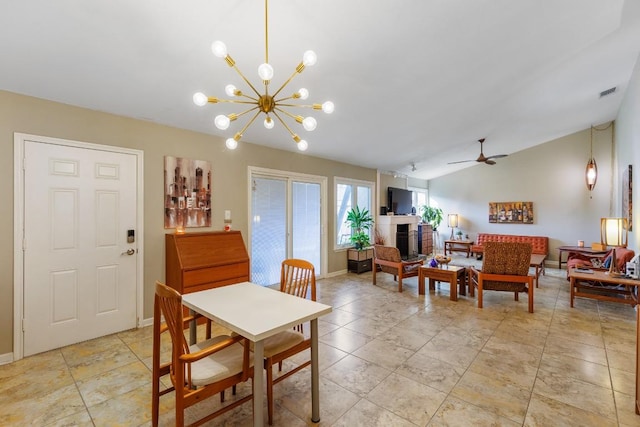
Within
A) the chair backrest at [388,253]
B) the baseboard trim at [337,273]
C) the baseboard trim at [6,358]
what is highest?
the chair backrest at [388,253]

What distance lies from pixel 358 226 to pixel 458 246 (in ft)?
13.9

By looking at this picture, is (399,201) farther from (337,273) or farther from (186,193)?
(186,193)

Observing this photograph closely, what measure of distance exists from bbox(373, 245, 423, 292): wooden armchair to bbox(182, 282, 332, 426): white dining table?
10.5 feet

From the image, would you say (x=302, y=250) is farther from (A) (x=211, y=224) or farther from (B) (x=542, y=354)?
(B) (x=542, y=354)

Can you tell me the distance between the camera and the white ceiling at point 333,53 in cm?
213

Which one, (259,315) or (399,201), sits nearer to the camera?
(259,315)

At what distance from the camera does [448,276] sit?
452 cm

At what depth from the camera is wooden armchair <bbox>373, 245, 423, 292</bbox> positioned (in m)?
5.00

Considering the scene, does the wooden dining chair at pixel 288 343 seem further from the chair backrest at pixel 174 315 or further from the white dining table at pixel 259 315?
the chair backrest at pixel 174 315

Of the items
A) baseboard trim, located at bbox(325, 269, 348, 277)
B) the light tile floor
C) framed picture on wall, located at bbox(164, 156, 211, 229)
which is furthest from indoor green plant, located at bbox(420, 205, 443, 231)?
framed picture on wall, located at bbox(164, 156, 211, 229)

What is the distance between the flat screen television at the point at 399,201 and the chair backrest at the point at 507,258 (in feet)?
11.6

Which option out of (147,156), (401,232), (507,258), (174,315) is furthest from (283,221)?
(401,232)

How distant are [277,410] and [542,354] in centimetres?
257

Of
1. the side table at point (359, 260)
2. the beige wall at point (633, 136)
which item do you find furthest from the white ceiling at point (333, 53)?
the side table at point (359, 260)
